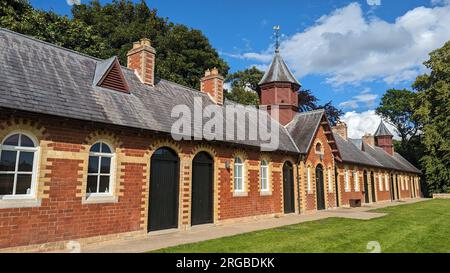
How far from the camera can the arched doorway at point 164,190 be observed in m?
12.2

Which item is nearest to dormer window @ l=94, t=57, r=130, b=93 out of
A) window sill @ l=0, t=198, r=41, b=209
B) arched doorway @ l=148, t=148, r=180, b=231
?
arched doorway @ l=148, t=148, r=180, b=231

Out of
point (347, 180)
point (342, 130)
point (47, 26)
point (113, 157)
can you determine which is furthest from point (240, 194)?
point (342, 130)

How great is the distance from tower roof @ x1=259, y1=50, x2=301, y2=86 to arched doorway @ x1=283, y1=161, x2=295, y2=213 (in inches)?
318

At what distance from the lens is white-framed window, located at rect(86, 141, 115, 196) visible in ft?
34.1

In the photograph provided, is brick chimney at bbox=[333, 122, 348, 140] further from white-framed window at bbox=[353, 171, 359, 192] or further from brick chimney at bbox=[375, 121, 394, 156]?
brick chimney at bbox=[375, 121, 394, 156]

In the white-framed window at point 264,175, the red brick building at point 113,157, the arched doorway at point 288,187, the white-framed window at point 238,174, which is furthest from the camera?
the arched doorway at point 288,187

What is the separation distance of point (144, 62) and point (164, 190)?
592 cm

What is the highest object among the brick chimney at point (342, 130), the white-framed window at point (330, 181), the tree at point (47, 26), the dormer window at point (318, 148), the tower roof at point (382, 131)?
the tree at point (47, 26)

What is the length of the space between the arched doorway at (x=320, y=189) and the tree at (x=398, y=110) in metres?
40.1

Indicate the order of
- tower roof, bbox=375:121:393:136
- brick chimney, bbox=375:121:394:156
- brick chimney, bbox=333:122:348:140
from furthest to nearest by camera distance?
tower roof, bbox=375:121:393:136 → brick chimney, bbox=375:121:394:156 → brick chimney, bbox=333:122:348:140

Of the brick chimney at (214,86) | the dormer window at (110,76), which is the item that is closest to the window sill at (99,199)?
the dormer window at (110,76)

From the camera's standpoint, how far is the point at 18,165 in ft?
29.3

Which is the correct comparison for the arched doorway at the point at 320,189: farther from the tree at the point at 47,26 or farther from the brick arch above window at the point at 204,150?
the tree at the point at 47,26

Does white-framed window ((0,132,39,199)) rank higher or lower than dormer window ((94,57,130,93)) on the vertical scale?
lower
